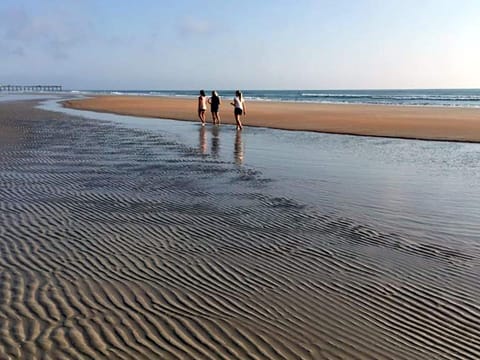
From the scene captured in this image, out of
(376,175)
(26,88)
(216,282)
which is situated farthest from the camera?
(26,88)

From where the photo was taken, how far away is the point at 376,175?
1349cm

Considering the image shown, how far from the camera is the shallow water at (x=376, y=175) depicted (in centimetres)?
891

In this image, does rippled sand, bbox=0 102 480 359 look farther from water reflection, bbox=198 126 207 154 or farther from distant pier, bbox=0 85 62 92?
distant pier, bbox=0 85 62 92

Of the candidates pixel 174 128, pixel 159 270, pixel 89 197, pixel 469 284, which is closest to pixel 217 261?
pixel 159 270

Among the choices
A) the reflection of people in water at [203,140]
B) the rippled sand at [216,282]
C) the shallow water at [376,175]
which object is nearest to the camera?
the rippled sand at [216,282]

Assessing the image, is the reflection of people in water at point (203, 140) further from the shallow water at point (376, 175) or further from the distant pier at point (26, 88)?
the distant pier at point (26, 88)

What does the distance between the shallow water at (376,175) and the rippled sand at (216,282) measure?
2.61ft

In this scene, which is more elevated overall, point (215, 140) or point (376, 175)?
point (215, 140)

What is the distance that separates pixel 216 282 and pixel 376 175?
337 inches

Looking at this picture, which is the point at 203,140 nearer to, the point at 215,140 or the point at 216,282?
the point at 215,140

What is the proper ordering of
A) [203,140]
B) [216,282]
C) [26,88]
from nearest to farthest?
[216,282], [203,140], [26,88]

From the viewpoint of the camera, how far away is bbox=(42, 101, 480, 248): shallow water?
29.2 feet

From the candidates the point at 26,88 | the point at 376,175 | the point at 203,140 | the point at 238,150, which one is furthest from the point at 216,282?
the point at 26,88

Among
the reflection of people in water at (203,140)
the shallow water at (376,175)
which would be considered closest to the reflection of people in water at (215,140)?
the shallow water at (376,175)
